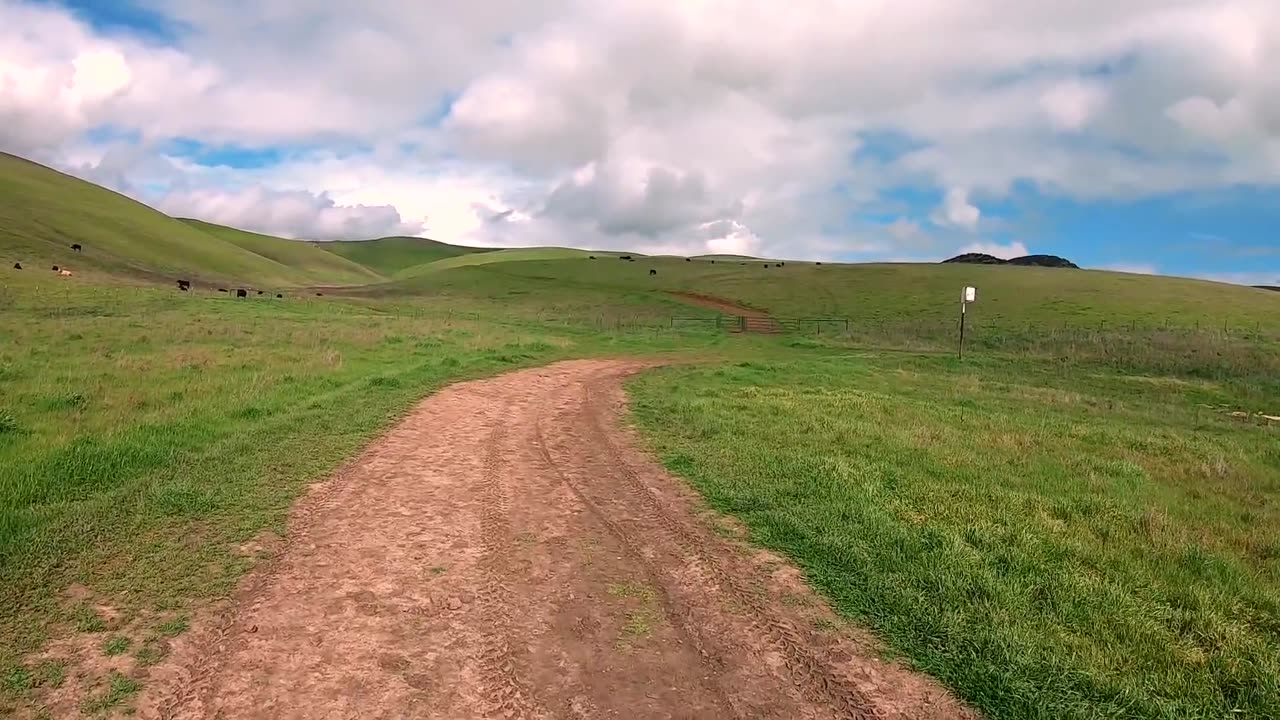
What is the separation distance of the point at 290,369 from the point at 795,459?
13.4 m

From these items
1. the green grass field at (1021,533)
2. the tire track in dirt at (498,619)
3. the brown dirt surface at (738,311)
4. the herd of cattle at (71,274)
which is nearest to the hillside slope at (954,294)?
the brown dirt surface at (738,311)

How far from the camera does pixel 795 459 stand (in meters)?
10.9

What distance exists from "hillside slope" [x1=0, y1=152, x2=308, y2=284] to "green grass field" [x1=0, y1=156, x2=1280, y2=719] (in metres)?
44.9

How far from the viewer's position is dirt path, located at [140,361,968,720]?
4.69m

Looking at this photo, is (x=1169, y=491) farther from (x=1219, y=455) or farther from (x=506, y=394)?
(x=506, y=394)

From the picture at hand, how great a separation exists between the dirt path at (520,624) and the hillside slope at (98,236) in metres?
59.5

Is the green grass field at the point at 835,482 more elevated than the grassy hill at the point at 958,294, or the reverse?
the grassy hill at the point at 958,294

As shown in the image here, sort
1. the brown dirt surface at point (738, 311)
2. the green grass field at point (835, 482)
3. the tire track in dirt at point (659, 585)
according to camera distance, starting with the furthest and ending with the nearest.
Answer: the brown dirt surface at point (738, 311) < the green grass field at point (835, 482) < the tire track in dirt at point (659, 585)

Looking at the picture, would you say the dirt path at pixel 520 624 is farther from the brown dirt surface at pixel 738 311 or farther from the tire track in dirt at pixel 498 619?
the brown dirt surface at pixel 738 311

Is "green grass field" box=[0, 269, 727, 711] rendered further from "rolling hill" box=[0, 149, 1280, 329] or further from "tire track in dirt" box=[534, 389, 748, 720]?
"rolling hill" box=[0, 149, 1280, 329]

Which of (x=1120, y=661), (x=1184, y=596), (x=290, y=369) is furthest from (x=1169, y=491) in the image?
(x=290, y=369)

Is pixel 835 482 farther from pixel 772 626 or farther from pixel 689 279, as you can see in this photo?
pixel 689 279

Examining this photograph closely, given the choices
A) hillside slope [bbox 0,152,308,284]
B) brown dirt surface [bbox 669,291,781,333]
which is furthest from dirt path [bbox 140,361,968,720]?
hillside slope [bbox 0,152,308,284]

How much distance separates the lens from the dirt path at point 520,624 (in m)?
4.69
